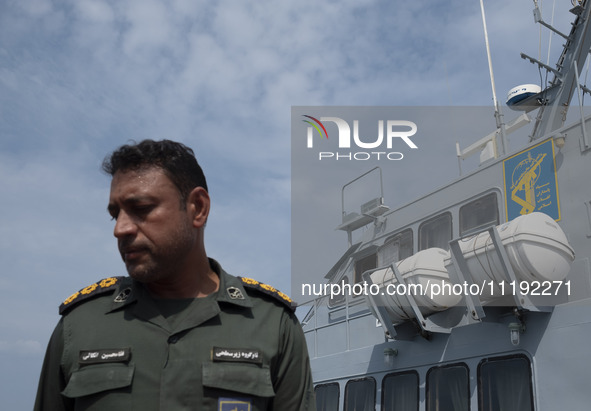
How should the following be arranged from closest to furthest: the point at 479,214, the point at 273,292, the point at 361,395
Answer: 1. the point at 273,292
2. the point at 479,214
3. the point at 361,395

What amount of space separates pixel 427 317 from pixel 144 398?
7.29m

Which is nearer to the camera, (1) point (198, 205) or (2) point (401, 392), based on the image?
(1) point (198, 205)

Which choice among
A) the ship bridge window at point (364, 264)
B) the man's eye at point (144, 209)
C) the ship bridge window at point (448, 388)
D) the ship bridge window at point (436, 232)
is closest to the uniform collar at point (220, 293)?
the man's eye at point (144, 209)

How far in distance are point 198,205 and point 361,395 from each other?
849cm

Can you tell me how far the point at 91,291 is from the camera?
2.21 metres

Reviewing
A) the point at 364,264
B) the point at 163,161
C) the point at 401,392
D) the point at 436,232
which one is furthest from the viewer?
the point at 364,264

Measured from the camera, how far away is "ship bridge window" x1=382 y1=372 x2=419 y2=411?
8891 millimetres

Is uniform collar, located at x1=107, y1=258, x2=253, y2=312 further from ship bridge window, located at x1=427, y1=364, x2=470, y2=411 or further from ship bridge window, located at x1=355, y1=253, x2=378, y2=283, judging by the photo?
ship bridge window, located at x1=355, y1=253, x2=378, y2=283

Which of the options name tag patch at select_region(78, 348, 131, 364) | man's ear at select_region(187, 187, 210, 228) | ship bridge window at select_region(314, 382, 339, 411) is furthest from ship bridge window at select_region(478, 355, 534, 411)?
name tag patch at select_region(78, 348, 131, 364)

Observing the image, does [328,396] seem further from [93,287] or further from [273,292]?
[93,287]

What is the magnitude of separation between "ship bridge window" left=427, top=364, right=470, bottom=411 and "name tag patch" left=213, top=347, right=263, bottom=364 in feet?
21.8

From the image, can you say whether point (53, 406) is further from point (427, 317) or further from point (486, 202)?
point (486, 202)

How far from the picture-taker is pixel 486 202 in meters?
9.20

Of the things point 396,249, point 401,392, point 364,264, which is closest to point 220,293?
point 401,392
